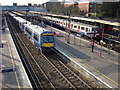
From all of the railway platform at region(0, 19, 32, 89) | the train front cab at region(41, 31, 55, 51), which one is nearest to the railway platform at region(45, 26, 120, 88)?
the train front cab at region(41, 31, 55, 51)

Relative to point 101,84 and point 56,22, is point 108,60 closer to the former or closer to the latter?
point 101,84

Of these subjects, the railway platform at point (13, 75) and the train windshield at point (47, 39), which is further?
the train windshield at point (47, 39)

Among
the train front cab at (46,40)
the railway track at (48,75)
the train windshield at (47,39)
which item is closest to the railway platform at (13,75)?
the railway track at (48,75)

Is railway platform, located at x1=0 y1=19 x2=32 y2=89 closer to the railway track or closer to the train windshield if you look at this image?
the railway track

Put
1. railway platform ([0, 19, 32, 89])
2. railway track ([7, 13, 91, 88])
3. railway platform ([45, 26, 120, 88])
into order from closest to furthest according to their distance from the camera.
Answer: railway platform ([0, 19, 32, 89])
railway track ([7, 13, 91, 88])
railway platform ([45, 26, 120, 88])

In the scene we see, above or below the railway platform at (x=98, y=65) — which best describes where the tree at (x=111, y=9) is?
above

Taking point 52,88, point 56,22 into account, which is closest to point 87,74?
point 52,88

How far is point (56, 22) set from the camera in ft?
161

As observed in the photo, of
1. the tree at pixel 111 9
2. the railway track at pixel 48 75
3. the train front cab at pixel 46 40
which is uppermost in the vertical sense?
the tree at pixel 111 9

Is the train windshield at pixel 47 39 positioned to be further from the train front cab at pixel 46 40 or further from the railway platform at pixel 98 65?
the railway platform at pixel 98 65

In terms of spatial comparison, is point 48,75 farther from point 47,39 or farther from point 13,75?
point 47,39

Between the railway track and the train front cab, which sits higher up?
the train front cab

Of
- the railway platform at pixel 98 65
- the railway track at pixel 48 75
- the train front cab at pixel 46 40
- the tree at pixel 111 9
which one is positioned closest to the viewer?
the railway track at pixel 48 75

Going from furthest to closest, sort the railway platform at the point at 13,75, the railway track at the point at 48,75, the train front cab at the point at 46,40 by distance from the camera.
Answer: the train front cab at the point at 46,40
the railway track at the point at 48,75
the railway platform at the point at 13,75
